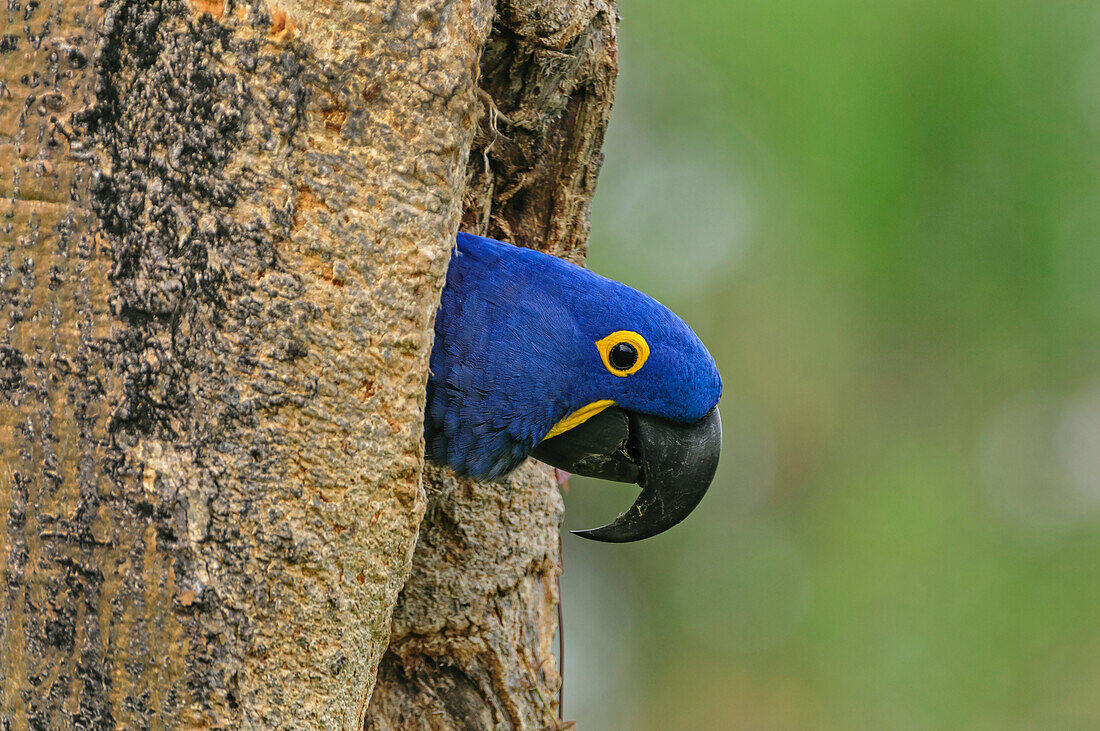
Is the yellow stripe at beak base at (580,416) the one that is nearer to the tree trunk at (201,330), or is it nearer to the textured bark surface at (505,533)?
the textured bark surface at (505,533)

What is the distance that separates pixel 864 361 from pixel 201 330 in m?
6.37

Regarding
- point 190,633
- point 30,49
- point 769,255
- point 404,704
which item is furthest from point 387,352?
point 769,255

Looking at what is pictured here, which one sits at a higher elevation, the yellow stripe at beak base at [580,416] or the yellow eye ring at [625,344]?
the yellow eye ring at [625,344]

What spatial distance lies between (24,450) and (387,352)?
2.37 ft

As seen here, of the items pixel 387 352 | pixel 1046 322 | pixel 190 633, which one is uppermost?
pixel 1046 322

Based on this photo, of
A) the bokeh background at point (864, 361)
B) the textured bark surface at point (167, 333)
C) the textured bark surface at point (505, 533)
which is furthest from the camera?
the bokeh background at point (864, 361)

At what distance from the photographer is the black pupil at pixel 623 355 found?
2.37 m

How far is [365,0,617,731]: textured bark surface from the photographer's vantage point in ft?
8.75

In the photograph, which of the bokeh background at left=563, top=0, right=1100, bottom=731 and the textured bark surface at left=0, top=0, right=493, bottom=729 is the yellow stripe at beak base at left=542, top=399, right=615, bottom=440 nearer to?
the textured bark surface at left=0, top=0, right=493, bottom=729

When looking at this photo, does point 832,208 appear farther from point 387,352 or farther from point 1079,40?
point 387,352

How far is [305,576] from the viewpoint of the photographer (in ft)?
5.96

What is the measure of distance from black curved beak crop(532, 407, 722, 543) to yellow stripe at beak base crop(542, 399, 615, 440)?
18 mm

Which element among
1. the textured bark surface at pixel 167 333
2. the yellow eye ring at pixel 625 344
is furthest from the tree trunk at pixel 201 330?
the yellow eye ring at pixel 625 344

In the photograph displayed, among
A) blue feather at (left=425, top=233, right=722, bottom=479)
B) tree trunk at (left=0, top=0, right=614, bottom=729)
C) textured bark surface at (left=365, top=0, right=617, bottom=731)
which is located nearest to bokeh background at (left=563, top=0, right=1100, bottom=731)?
textured bark surface at (left=365, top=0, right=617, bottom=731)
